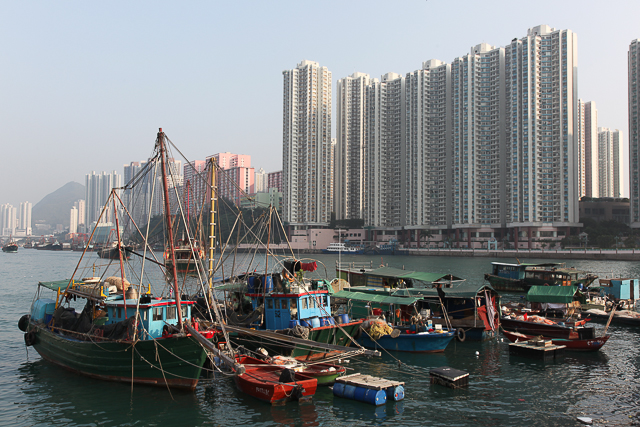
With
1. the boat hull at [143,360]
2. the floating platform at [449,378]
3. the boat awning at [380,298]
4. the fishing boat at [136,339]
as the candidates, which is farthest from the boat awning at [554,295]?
the boat hull at [143,360]

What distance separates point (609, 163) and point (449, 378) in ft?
671

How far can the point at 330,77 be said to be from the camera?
172 m

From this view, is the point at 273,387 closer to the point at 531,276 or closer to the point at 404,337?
the point at 404,337

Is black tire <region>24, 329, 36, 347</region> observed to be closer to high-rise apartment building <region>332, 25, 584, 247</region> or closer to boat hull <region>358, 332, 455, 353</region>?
boat hull <region>358, 332, 455, 353</region>

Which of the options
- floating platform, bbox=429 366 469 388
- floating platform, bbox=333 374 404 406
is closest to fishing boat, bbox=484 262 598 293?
floating platform, bbox=429 366 469 388

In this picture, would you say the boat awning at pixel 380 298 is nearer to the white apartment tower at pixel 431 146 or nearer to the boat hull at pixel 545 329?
the boat hull at pixel 545 329

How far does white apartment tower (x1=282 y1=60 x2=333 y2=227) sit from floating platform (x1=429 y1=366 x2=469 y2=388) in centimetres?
14804

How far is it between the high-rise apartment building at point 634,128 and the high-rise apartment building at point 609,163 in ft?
212

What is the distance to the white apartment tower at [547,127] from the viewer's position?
12362 cm

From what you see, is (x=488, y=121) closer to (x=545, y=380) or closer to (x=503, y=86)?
(x=503, y=86)

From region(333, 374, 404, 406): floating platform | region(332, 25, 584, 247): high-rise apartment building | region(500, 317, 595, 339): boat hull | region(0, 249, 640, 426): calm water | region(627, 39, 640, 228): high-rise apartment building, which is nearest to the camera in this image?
region(0, 249, 640, 426): calm water

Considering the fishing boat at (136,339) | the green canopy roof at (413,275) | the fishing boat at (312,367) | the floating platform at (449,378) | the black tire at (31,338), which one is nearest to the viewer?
the fishing boat at (136,339)

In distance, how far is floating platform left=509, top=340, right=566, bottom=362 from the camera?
25.2m

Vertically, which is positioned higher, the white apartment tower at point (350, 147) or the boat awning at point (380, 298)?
the white apartment tower at point (350, 147)
